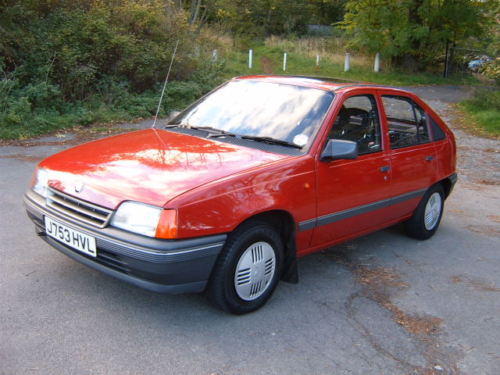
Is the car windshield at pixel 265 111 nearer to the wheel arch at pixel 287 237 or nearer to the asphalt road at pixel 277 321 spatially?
the wheel arch at pixel 287 237

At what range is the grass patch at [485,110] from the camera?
1339cm

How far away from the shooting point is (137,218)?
3.21 meters

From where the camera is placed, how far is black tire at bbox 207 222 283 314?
343cm

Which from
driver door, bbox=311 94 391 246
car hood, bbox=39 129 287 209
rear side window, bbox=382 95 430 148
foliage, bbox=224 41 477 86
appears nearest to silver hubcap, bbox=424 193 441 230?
rear side window, bbox=382 95 430 148

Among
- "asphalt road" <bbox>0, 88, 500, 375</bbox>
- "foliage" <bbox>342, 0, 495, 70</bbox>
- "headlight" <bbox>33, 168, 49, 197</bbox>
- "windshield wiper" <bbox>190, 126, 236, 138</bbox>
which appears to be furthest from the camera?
"foliage" <bbox>342, 0, 495, 70</bbox>

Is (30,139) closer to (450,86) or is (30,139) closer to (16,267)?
(16,267)

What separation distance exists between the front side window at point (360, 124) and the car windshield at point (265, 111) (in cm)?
21

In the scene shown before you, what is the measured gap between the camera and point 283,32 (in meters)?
38.9

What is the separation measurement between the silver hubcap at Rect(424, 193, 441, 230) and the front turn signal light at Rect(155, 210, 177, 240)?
330 cm

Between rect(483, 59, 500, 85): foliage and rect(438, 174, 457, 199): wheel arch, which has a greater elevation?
rect(483, 59, 500, 85): foliage

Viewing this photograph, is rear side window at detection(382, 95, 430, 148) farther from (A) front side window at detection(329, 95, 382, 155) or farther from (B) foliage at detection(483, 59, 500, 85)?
(B) foliage at detection(483, 59, 500, 85)

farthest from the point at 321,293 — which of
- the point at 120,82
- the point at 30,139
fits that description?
the point at 120,82

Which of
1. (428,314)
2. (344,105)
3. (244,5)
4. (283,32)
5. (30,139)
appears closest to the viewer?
(428,314)

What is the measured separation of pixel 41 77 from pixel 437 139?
859cm
